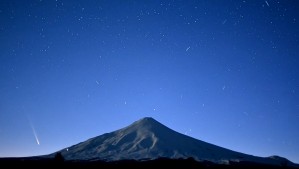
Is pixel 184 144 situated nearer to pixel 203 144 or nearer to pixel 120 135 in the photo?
pixel 203 144

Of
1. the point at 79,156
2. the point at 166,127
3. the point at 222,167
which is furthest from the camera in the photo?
the point at 166,127

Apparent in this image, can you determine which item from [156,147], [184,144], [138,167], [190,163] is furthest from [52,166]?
[184,144]

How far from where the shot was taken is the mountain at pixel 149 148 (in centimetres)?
7625

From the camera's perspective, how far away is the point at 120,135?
10100 cm

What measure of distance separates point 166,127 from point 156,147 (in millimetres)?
26239

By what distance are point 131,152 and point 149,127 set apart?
26.6m

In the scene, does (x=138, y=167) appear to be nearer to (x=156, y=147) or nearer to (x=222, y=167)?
(x=222, y=167)

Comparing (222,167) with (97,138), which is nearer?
(222,167)

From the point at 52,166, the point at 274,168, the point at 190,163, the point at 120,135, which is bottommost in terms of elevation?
the point at 274,168

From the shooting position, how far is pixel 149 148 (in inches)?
3285

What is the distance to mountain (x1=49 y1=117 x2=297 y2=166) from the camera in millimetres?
76250

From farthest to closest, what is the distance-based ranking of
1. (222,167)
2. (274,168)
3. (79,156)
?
(79,156) < (274,168) < (222,167)

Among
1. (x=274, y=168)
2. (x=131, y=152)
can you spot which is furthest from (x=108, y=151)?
(x=274, y=168)

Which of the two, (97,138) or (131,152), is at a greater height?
(97,138)
